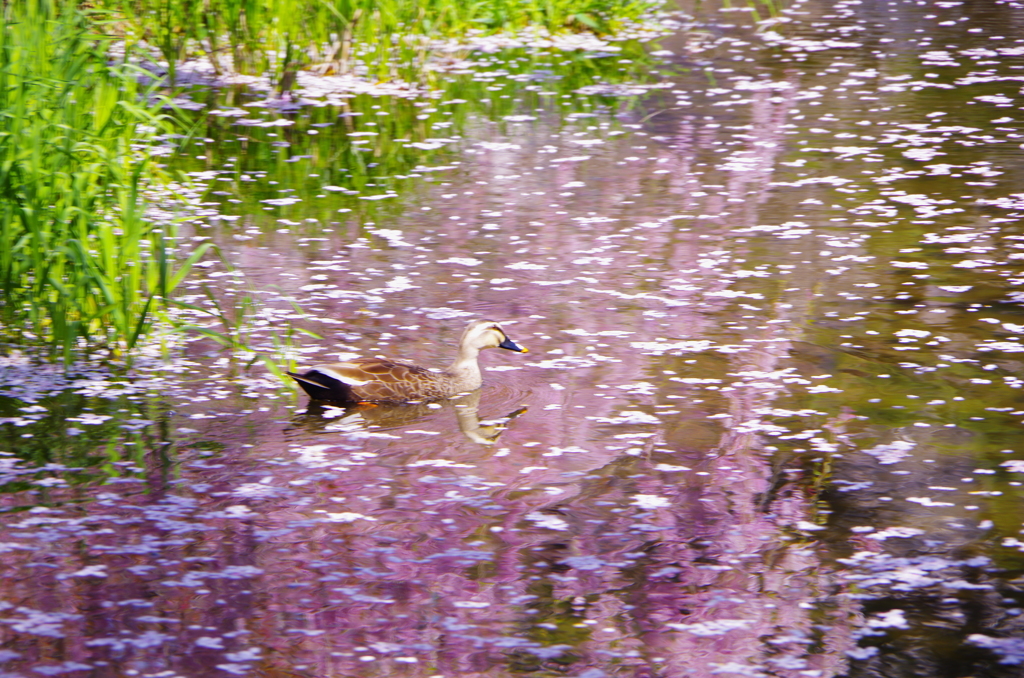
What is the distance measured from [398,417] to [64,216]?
2.11 m

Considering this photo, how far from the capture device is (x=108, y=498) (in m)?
6.22

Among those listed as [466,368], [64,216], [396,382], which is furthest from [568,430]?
[64,216]

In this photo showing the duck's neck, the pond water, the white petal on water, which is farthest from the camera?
the duck's neck

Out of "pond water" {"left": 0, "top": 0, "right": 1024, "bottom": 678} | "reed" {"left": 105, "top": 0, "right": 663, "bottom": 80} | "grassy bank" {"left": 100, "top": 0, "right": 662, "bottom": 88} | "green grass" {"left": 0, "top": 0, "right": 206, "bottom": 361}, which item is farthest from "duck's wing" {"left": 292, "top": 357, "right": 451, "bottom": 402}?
"grassy bank" {"left": 100, "top": 0, "right": 662, "bottom": 88}

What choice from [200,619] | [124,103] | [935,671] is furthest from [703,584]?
[124,103]

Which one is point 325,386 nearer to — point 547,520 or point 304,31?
point 547,520

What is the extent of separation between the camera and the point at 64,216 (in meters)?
7.65

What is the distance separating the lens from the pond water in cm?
521

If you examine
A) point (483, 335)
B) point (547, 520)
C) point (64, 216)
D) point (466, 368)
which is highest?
point (64, 216)

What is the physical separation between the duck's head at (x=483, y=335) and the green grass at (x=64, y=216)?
1.46 metres

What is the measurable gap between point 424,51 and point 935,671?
440 inches

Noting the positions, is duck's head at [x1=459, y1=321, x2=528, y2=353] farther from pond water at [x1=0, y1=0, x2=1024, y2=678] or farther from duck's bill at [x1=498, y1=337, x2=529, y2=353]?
pond water at [x1=0, y1=0, x2=1024, y2=678]

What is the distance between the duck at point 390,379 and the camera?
7094 millimetres

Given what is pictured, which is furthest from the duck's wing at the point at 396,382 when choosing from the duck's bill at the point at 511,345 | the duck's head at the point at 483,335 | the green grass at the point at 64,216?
the green grass at the point at 64,216
